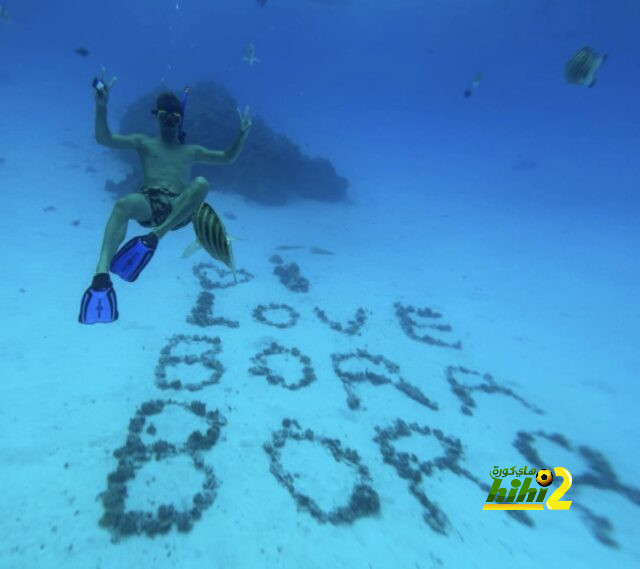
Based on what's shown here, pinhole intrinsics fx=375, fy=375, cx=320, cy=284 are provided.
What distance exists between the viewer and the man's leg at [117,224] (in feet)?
13.6

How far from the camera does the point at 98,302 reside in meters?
3.95

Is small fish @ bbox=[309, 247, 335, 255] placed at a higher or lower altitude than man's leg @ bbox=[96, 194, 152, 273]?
higher

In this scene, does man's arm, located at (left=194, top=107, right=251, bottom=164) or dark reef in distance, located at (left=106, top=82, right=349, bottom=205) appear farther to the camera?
dark reef in distance, located at (left=106, top=82, right=349, bottom=205)

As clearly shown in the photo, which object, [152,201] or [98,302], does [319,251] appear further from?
[98,302]

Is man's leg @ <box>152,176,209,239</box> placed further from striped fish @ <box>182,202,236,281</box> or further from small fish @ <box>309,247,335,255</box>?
small fish @ <box>309,247,335,255</box>

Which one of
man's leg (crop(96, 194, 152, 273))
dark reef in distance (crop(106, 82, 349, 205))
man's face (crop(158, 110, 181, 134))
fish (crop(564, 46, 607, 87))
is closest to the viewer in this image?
man's leg (crop(96, 194, 152, 273))

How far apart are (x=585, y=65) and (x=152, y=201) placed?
7536 millimetres

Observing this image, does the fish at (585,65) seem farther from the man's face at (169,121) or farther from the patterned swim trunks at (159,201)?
the patterned swim trunks at (159,201)

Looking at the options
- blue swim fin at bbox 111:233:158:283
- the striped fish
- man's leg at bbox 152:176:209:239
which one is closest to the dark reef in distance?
man's leg at bbox 152:176:209:239

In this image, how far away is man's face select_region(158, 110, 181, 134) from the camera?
482 centimetres

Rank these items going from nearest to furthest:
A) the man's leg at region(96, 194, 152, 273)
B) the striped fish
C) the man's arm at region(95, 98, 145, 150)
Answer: the striped fish, the man's leg at region(96, 194, 152, 273), the man's arm at region(95, 98, 145, 150)

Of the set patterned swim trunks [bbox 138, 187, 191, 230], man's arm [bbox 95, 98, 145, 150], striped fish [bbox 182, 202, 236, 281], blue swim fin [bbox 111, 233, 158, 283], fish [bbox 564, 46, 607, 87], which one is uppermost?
fish [bbox 564, 46, 607, 87]

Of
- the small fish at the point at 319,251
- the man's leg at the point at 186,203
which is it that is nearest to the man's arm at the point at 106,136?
the man's leg at the point at 186,203

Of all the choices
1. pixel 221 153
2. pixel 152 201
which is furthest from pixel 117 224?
pixel 221 153
